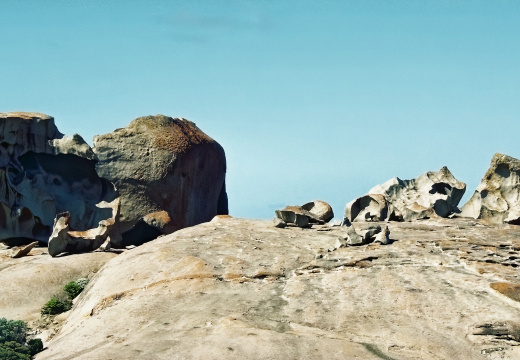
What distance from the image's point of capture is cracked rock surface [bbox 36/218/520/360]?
1789 cm

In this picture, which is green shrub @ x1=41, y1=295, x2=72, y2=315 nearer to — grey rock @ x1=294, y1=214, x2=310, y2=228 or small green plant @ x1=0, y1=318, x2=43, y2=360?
small green plant @ x1=0, y1=318, x2=43, y2=360

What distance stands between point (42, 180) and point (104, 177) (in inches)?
188

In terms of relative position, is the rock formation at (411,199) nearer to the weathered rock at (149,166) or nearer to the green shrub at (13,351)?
the weathered rock at (149,166)

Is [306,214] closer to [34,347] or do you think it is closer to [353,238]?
[353,238]

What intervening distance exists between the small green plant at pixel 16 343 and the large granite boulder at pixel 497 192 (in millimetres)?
20049

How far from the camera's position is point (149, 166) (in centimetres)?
4703

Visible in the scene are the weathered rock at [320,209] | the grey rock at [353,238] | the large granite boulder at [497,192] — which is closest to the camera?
the grey rock at [353,238]

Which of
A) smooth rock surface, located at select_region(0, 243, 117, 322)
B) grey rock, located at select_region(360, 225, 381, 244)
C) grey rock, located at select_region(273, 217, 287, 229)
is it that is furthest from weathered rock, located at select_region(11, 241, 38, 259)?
grey rock, located at select_region(360, 225, 381, 244)

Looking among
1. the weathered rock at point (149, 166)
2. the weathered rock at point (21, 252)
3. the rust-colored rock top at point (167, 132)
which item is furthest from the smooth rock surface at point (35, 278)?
the rust-colored rock top at point (167, 132)

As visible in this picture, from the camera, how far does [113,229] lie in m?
42.6

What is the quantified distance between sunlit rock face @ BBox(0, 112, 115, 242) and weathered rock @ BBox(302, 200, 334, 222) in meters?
17.9

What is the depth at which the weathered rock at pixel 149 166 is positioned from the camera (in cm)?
4688

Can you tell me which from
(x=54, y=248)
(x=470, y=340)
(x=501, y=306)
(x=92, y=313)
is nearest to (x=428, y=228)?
(x=501, y=306)

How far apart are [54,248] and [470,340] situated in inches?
928
